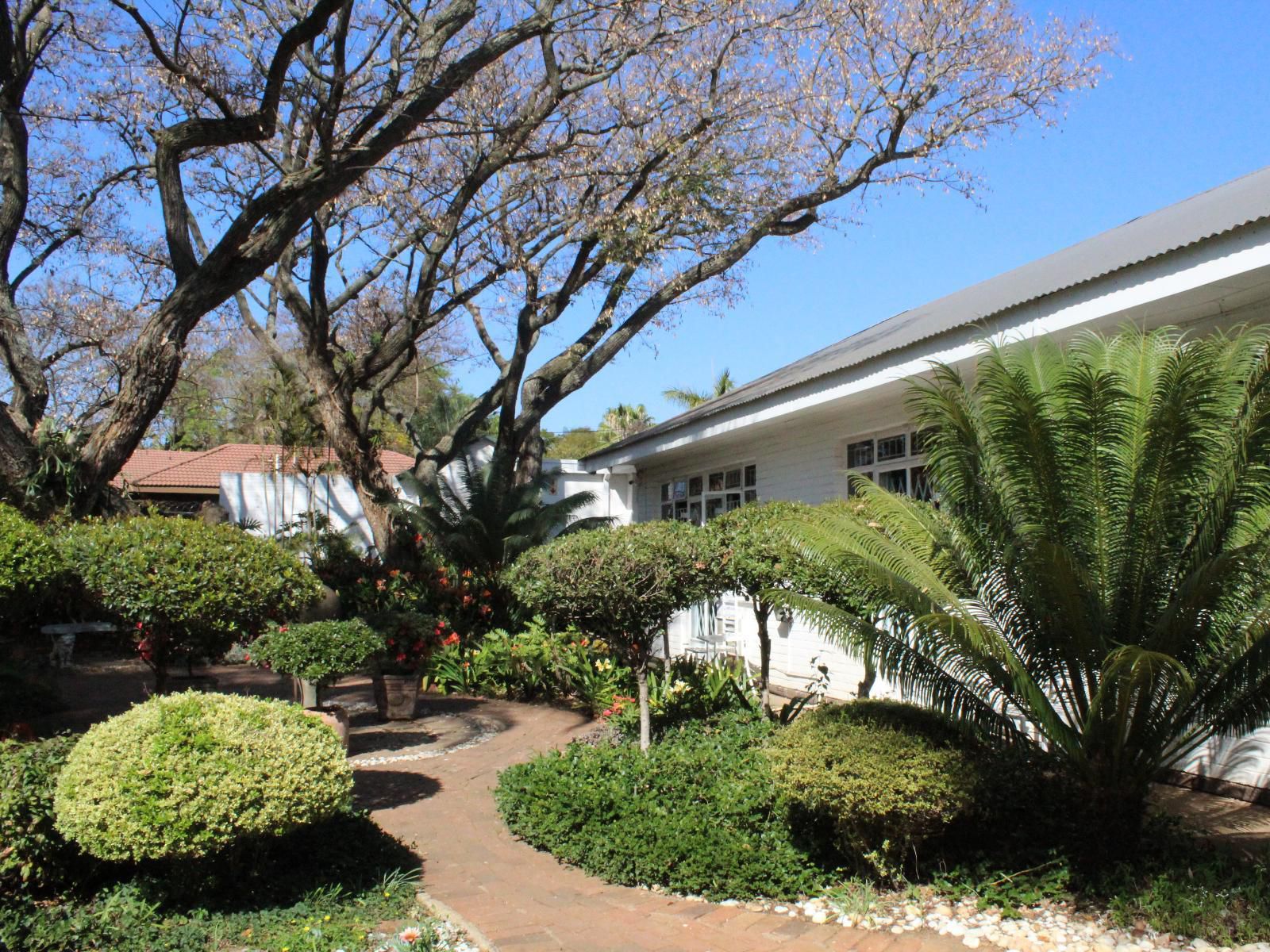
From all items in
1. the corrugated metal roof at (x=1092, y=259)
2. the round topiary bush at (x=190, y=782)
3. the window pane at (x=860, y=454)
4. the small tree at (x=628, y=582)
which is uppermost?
the corrugated metal roof at (x=1092, y=259)

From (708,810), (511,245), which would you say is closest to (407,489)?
(511,245)

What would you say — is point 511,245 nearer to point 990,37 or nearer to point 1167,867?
point 990,37

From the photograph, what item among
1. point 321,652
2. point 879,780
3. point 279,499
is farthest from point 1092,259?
point 279,499

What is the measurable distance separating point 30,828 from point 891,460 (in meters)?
8.18

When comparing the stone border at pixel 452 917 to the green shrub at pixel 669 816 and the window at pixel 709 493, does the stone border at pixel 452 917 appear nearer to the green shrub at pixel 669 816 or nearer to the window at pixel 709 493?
the green shrub at pixel 669 816

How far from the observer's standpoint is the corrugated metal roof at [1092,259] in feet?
21.3

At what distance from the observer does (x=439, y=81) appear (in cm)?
1020

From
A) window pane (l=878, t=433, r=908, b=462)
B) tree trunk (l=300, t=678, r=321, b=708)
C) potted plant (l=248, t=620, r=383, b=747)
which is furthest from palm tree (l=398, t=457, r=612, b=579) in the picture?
potted plant (l=248, t=620, r=383, b=747)

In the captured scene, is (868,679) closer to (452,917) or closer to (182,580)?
(452,917)

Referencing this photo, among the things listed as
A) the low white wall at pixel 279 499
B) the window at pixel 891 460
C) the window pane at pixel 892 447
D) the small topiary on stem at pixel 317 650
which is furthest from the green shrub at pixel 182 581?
the low white wall at pixel 279 499

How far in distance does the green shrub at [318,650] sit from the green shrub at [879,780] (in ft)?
13.0

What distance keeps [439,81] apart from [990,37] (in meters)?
7.43

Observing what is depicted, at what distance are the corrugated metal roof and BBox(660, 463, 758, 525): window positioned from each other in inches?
49.2

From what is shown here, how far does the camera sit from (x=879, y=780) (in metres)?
4.82
